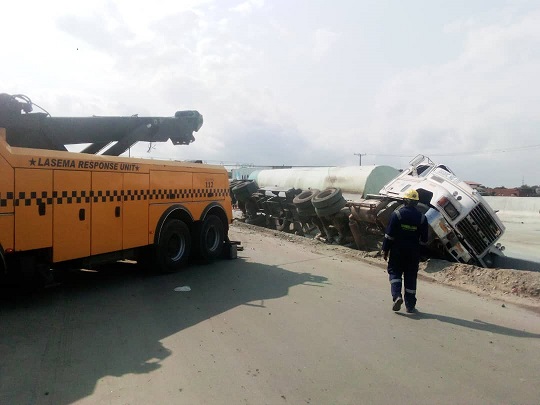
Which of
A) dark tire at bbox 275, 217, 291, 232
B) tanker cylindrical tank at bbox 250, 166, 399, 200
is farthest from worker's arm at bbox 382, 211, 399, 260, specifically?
dark tire at bbox 275, 217, 291, 232

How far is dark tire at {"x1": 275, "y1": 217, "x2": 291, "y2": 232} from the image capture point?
58.1ft

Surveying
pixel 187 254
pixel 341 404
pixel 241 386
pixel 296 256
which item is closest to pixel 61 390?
pixel 241 386

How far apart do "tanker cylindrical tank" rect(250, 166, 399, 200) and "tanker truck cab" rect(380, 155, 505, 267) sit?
15.1 ft

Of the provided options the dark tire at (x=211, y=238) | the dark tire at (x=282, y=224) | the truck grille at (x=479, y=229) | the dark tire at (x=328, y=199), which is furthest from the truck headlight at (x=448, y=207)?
the dark tire at (x=282, y=224)

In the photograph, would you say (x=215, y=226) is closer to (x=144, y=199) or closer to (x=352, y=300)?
(x=144, y=199)

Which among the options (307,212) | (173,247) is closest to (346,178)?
(307,212)

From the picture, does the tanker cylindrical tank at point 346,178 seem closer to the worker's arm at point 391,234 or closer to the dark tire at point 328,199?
the dark tire at point 328,199

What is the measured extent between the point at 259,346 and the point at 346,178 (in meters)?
11.7

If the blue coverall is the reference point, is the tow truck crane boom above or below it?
above

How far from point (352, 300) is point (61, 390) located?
14.5 feet

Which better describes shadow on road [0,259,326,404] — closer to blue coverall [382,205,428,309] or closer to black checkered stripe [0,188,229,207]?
black checkered stripe [0,188,229,207]

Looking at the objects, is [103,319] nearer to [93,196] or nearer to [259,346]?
[93,196]

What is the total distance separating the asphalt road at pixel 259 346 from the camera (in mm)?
3891

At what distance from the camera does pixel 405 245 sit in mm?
6461
